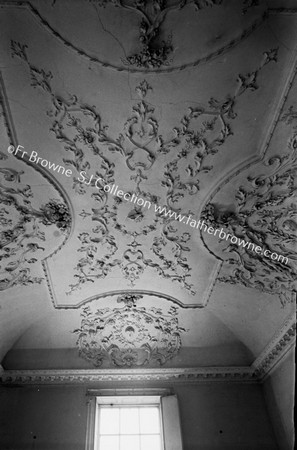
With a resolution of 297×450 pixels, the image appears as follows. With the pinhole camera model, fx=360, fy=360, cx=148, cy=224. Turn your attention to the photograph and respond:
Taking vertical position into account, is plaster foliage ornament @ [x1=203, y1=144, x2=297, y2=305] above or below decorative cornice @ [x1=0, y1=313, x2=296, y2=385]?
above

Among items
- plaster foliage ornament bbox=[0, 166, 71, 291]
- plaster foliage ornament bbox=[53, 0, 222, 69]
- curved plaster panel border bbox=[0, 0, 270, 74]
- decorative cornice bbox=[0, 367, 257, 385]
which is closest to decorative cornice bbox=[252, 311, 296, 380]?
decorative cornice bbox=[0, 367, 257, 385]

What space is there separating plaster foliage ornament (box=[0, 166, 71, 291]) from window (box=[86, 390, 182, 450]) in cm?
208

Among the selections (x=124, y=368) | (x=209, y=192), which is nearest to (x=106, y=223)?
(x=209, y=192)

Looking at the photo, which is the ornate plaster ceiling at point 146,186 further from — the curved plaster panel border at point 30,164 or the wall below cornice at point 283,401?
the wall below cornice at point 283,401

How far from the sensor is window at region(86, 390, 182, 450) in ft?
14.7

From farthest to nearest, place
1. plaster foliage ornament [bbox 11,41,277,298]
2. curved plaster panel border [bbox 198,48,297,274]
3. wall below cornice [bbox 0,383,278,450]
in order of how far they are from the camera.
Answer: wall below cornice [bbox 0,383,278,450] → plaster foliage ornament [bbox 11,41,277,298] → curved plaster panel border [bbox 198,48,297,274]

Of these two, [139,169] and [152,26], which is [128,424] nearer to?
[139,169]

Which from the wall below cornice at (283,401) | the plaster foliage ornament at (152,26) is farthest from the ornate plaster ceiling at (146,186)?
the wall below cornice at (283,401)

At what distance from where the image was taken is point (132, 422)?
15.6 feet

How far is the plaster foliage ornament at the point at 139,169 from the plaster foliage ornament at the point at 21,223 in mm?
313

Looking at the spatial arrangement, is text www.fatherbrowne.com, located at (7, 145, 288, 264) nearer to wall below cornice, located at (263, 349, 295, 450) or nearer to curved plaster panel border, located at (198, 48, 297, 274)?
curved plaster panel border, located at (198, 48, 297, 274)

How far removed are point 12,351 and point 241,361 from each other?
10.5 feet

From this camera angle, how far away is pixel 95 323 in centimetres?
491

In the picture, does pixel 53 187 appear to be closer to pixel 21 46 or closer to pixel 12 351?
pixel 21 46
